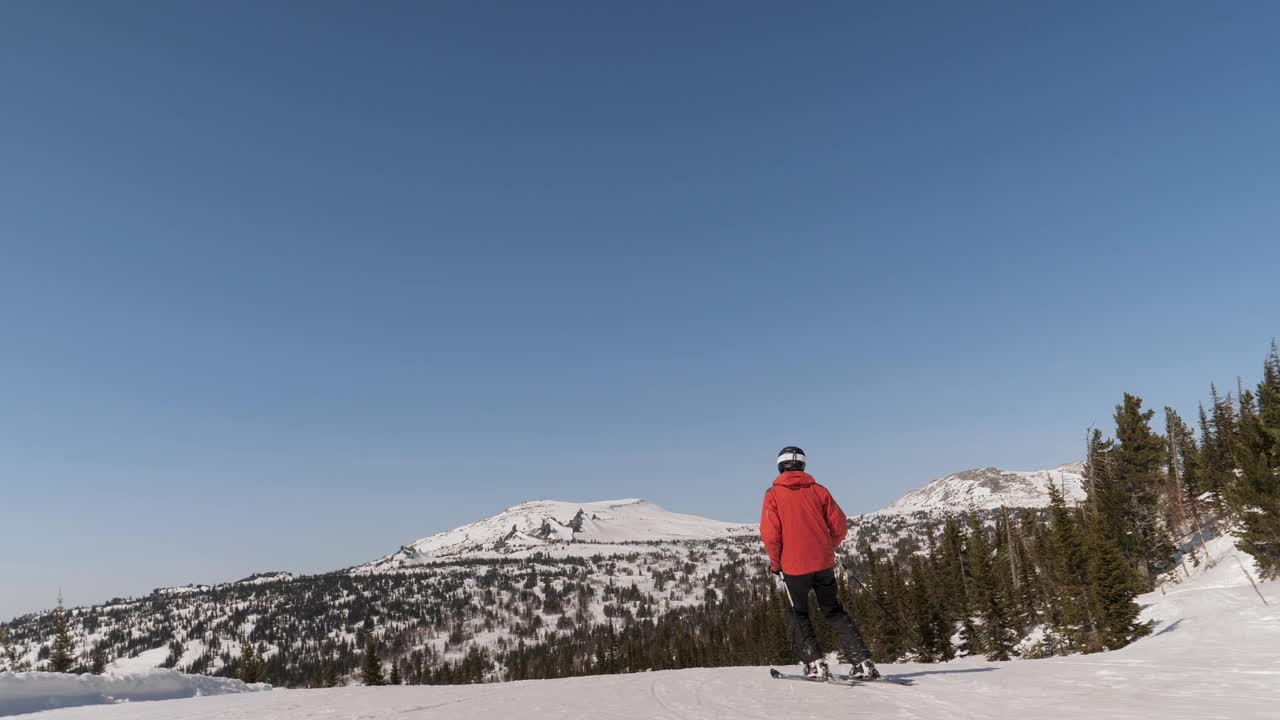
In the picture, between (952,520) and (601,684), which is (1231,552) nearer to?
(952,520)

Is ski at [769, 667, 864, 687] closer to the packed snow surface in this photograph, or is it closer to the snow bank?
the packed snow surface

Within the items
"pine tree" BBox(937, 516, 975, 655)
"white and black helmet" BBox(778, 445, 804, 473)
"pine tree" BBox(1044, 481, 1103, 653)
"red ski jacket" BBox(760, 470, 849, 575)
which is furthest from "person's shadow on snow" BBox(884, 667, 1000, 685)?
"pine tree" BBox(937, 516, 975, 655)

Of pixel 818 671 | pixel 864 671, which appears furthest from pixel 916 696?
pixel 818 671

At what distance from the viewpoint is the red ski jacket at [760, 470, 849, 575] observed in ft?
30.6

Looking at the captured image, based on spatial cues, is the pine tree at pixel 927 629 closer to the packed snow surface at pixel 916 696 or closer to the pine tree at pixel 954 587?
the pine tree at pixel 954 587

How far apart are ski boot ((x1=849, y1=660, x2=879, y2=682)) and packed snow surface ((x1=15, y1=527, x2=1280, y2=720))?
0.41 metres

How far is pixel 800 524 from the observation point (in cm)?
A: 938

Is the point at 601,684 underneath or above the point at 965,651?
above

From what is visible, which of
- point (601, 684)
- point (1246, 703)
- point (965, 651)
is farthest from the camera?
point (965, 651)

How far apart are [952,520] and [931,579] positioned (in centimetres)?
1012

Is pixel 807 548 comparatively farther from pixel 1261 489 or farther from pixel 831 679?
pixel 1261 489

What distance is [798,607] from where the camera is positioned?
32.1ft

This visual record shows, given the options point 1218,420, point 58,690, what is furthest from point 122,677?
point 1218,420

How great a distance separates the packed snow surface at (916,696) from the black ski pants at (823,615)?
0.56 m
